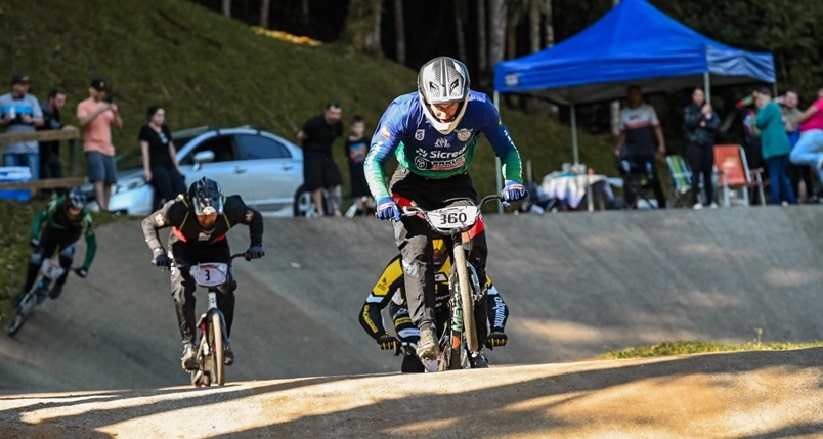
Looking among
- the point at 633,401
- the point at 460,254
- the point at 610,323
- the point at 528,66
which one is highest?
the point at 528,66

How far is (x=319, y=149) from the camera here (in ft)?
65.9

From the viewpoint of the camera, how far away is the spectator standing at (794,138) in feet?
72.4

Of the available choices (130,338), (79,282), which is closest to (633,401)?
(130,338)

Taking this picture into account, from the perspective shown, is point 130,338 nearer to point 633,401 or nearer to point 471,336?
point 471,336

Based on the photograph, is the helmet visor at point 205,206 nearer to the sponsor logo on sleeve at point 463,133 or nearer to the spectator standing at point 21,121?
the sponsor logo on sleeve at point 463,133

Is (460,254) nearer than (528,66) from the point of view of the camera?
Yes

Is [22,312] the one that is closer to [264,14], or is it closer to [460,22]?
[264,14]

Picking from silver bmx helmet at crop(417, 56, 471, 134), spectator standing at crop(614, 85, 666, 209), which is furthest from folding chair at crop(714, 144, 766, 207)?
silver bmx helmet at crop(417, 56, 471, 134)

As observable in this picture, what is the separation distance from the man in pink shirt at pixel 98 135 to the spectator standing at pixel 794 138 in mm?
9924

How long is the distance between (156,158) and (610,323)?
20.2 feet

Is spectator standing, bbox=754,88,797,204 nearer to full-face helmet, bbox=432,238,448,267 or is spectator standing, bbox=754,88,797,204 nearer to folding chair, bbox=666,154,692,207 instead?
folding chair, bbox=666,154,692,207

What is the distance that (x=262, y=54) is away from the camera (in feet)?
107

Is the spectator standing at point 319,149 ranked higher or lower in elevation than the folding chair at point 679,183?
higher

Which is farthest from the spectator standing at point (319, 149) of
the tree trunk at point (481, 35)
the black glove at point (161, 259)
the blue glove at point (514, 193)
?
the tree trunk at point (481, 35)
